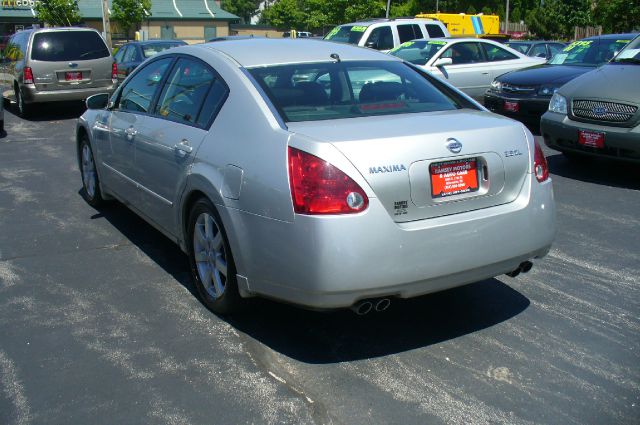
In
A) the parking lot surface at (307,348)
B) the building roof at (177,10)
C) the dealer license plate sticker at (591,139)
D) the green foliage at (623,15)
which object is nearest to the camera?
the parking lot surface at (307,348)

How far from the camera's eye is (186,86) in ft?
16.1

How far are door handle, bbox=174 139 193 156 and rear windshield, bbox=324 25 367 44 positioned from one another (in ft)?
40.6

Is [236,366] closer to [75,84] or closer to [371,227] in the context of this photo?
[371,227]

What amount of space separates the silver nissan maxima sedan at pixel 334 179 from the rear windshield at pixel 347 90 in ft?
0.04

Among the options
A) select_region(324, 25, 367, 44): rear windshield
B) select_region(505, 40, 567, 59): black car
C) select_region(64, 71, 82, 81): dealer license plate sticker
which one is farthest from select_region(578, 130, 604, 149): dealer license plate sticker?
select_region(505, 40, 567, 59): black car

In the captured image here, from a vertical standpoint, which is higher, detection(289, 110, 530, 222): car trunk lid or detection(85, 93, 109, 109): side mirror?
detection(85, 93, 109, 109): side mirror

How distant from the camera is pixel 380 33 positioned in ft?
55.5

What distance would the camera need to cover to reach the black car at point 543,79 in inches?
433

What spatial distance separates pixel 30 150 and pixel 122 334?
736cm

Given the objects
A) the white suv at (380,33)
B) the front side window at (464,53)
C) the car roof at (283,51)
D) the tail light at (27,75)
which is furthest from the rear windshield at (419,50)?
the car roof at (283,51)

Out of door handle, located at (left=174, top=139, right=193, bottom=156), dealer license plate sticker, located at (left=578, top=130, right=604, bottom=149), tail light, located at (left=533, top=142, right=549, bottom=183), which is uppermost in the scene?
door handle, located at (left=174, top=139, right=193, bottom=156)

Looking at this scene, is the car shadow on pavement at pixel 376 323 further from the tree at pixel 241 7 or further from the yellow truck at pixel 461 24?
the tree at pixel 241 7

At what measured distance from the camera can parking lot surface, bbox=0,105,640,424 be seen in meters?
3.40

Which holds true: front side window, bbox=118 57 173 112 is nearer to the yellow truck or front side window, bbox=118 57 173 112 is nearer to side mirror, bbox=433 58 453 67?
side mirror, bbox=433 58 453 67
